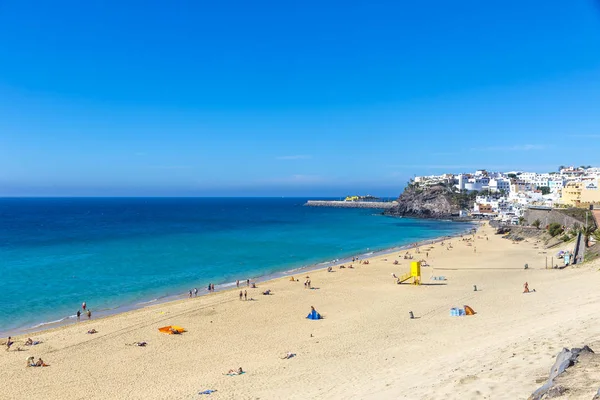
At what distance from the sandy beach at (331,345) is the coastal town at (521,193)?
46.0 metres

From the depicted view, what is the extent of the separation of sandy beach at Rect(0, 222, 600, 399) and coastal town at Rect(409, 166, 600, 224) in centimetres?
4604

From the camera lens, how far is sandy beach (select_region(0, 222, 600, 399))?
1113cm

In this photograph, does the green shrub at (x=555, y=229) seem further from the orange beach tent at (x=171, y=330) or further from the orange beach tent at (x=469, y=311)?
the orange beach tent at (x=171, y=330)

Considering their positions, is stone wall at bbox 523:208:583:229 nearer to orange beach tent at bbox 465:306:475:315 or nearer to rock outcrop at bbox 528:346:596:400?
orange beach tent at bbox 465:306:475:315

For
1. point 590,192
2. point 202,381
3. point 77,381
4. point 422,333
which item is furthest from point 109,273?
point 590,192

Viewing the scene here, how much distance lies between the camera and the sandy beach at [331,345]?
11133mm

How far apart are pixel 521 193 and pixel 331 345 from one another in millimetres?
102041

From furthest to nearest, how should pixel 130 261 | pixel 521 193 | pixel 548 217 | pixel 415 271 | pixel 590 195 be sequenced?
pixel 521 193
pixel 590 195
pixel 548 217
pixel 130 261
pixel 415 271

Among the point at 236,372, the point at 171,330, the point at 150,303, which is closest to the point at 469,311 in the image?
the point at 236,372

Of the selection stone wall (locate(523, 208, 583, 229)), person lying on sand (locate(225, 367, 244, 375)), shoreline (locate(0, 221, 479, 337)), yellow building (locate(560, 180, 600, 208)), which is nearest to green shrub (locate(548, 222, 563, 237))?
stone wall (locate(523, 208, 583, 229))

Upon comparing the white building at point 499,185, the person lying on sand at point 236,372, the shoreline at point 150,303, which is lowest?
the shoreline at point 150,303

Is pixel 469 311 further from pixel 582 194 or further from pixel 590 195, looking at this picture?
pixel 582 194

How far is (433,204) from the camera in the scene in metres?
118

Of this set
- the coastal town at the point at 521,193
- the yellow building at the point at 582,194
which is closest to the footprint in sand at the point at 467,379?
the coastal town at the point at 521,193
